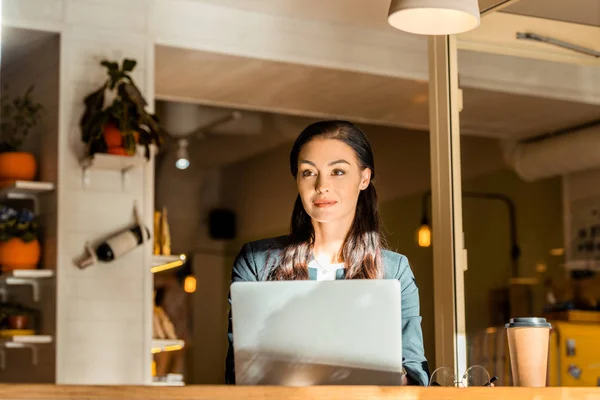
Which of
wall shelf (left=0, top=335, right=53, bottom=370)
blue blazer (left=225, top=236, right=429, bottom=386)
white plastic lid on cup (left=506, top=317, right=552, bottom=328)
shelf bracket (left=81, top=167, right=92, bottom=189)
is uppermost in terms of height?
shelf bracket (left=81, top=167, right=92, bottom=189)

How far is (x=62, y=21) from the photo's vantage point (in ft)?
15.3

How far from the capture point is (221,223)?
1072cm

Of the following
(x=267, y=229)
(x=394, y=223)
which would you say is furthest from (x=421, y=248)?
(x=267, y=229)

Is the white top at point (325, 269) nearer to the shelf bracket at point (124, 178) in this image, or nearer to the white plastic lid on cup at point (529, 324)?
the white plastic lid on cup at point (529, 324)

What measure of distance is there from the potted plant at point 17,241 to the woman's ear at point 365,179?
228 centimetres

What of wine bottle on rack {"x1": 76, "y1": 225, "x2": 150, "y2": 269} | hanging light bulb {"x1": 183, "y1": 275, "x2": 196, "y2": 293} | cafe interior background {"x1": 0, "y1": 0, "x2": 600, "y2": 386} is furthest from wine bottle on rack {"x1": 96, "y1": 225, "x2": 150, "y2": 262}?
hanging light bulb {"x1": 183, "y1": 275, "x2": 196, "y2": 293}

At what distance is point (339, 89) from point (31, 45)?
183 cm

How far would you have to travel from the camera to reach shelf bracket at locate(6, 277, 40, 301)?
4562mm

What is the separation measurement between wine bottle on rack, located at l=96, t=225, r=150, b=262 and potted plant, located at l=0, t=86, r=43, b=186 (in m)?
0.52

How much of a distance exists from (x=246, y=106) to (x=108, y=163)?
1.70m

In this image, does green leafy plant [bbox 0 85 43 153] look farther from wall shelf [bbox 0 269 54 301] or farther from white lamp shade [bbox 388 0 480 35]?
white lamp shade [bbox 388 0 480 35]

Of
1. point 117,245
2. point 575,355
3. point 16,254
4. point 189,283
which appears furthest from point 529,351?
point 189,283

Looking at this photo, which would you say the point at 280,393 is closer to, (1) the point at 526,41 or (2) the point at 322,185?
(2) the point at 322,185

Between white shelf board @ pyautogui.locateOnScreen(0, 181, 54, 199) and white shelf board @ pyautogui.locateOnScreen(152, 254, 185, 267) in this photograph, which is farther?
white shelf board @ pyautogui.locateOnScreen(152, 254, 185, 267)
